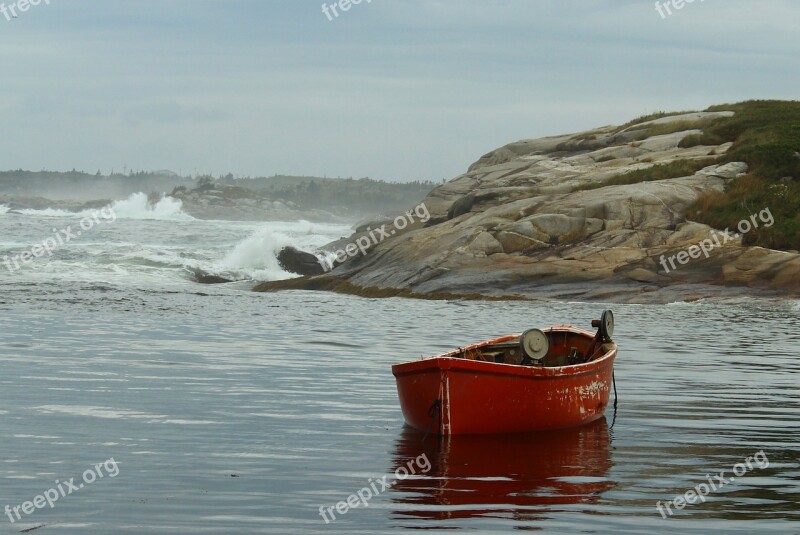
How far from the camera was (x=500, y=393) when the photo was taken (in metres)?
13.9

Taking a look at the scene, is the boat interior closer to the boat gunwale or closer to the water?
the boat gunwale

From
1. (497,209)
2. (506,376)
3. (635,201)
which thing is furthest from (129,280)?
(506,376)

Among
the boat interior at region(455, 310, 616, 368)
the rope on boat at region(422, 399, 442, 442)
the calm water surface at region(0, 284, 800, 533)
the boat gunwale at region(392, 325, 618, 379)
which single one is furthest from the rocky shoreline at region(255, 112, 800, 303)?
the rope on boat at region(422, 399, 442, 442)

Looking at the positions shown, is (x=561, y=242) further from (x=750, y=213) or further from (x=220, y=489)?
(x=220, y=489)

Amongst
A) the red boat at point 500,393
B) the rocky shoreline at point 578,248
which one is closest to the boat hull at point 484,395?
the red boat at point 500,393

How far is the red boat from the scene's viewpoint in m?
13.6

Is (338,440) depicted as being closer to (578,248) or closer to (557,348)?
(557,348)

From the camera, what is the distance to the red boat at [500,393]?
44.7ft

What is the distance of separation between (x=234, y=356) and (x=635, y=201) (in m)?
24.3

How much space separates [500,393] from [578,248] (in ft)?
89.1

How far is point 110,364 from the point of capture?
20047 mm

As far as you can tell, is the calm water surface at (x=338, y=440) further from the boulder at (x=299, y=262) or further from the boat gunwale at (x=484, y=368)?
the boulder at (x=299, y=262)

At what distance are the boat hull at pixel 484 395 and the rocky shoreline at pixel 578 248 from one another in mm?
21572

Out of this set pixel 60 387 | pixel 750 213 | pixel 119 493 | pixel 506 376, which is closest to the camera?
pixel 119 493
